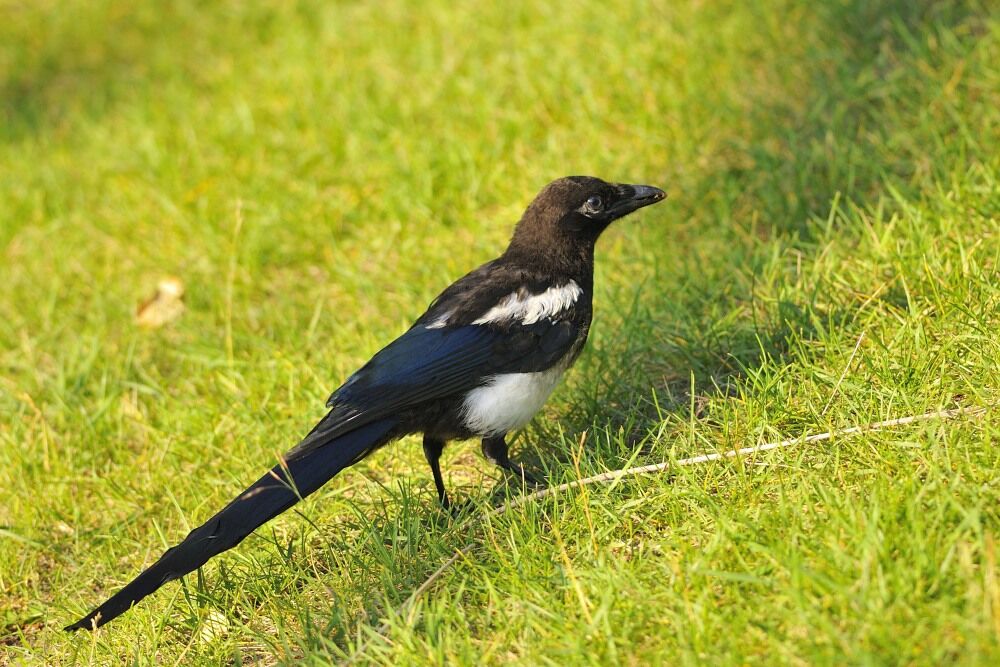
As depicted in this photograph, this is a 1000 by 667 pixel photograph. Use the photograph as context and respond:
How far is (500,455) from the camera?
3.60 meters

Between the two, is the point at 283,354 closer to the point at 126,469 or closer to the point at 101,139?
the point at 126,469

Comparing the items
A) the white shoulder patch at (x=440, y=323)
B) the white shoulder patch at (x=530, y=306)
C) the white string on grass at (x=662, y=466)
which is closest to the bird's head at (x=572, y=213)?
the white shoulder patch at (x=530, y=306)

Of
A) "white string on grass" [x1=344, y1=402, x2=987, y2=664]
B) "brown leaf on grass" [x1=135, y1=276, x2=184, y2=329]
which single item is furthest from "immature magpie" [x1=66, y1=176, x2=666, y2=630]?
"brown leaf on grass" [x1=135, y1=276, x2=184, y2=329]

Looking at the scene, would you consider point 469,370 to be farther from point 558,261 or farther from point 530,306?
point 558,261

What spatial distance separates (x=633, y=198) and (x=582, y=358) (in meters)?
0.61

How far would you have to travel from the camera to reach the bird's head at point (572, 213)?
3861mm

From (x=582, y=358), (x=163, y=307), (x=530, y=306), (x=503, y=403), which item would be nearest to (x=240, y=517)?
(x=503, y=403)

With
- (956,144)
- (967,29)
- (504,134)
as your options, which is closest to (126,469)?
(504,134)

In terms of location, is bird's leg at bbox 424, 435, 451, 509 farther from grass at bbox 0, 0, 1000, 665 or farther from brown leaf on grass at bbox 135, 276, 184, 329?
brown leaf on grass at bbox 135, 276, 184, 329

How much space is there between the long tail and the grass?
21cm

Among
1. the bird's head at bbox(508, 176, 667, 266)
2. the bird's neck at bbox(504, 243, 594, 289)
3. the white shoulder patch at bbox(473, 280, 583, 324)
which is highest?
the bird's head at bbox(508, 176, 667, 266)

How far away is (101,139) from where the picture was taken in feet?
21.9

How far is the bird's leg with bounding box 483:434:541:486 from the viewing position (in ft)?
11.7

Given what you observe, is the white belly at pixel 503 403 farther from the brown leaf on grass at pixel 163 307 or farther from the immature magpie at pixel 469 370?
the brown leaf on grass at pixel 163 307
